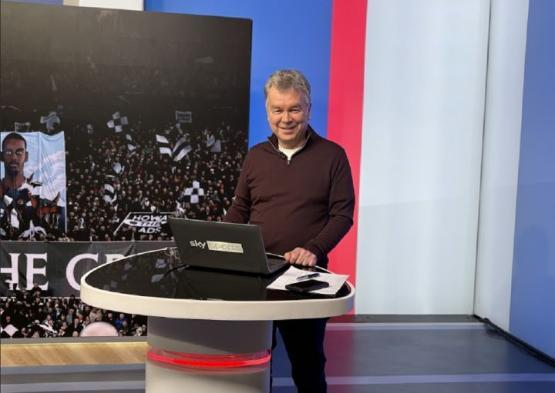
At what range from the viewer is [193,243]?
1815mm

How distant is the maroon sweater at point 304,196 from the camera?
2229 millimetres

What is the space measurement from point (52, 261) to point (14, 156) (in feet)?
1.98

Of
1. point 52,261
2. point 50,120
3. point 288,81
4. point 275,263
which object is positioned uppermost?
point 288,81

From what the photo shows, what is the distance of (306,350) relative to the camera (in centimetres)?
214

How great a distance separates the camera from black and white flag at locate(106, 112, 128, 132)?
3.56 meters

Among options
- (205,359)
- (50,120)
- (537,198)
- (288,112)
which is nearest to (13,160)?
(50,120)

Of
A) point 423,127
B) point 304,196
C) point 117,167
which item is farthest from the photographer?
point 423,127

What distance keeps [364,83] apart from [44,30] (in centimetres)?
209

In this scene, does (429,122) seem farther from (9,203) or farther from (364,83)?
(9,203)

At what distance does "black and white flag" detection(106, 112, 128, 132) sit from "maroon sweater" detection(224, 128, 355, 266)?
60.6 inches

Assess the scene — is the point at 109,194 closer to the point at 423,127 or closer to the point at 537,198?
the point at 423,127

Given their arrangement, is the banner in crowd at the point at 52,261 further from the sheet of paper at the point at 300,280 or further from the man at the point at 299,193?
the sheet of paper at the point at 300,280

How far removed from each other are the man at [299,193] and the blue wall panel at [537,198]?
6.79 ft

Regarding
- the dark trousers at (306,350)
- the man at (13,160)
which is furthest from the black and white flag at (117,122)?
the dark trousers at (306,350)
